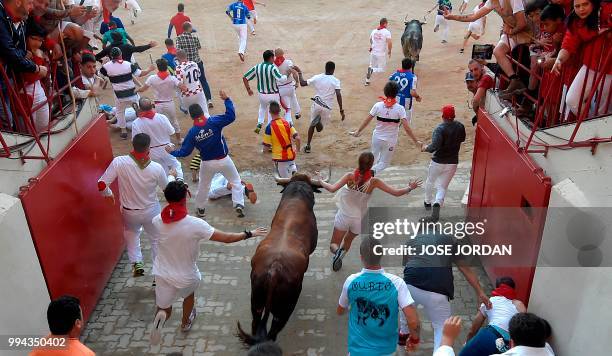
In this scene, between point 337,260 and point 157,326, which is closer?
point 157,326

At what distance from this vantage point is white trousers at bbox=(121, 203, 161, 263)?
6750mm

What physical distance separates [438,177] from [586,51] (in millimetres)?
3256

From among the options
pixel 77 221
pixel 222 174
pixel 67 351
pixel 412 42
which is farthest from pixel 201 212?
pixel 412 42

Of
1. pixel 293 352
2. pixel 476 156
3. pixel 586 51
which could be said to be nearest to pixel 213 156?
pixel 293 352

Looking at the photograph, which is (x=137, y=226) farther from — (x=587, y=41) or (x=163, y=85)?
(x=587, y=41)

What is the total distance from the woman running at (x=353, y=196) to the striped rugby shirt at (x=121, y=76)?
550 centimetres

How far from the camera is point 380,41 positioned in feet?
47.9

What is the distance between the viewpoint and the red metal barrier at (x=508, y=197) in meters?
5.46

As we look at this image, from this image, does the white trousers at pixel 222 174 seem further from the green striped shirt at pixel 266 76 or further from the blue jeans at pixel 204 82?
the blue jeans at pixel 204 82

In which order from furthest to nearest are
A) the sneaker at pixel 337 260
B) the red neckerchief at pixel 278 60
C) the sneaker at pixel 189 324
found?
1. the red neckerchief at pixel 278 60
2. the sneaker at pixel 337 260
3. the sneaker at pixel 189 324

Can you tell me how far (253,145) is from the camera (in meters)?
11.4

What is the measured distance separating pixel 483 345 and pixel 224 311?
3.15 m

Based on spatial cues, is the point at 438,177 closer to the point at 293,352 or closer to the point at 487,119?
the point at 487,119

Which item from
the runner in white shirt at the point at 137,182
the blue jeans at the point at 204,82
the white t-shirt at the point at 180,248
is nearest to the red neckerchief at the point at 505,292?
the white t-shirt at the point at 180,248
